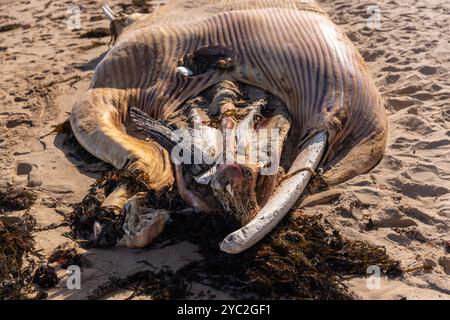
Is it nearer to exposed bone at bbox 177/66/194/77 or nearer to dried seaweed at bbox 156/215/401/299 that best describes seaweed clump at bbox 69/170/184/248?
dried seaweed at bbox 156/215/401/299

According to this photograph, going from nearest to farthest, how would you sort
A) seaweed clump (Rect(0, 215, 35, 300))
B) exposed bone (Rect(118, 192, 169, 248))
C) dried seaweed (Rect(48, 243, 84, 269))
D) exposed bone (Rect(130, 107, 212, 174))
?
seaweed clump (Rect(0, 215, 35, 300)) < dried seaweed (Rect(48, 243, 84, 269)) < exposed bone (Rect(118, 192, 169, 248)) < exposed bone (Rect(130, 107, 212, 174))

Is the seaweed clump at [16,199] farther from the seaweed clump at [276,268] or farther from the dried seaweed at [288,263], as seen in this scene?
the dried seaweed at [288,263]

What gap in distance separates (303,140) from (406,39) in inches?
125

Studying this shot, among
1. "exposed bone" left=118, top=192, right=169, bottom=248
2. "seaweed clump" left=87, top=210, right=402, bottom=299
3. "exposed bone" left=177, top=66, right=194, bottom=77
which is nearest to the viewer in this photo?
"seaweed clump" left=87, top=210, right=402, bottom=299

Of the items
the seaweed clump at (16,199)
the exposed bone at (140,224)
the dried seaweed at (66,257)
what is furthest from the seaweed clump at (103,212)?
the seaweed clump at (16,199)

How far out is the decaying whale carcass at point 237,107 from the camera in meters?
5.15

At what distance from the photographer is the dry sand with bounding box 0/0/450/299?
489 centimetres

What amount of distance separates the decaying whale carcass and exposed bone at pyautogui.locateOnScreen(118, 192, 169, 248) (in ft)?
0.04

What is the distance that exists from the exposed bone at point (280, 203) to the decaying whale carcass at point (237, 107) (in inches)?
0.5

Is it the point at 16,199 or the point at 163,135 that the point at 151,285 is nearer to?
the point at 163,135

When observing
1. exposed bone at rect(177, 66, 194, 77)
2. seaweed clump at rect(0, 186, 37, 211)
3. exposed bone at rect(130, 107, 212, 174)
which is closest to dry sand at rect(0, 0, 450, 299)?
seaweed clump at rect(0, 186, 37, 211)

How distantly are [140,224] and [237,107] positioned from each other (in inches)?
68.2

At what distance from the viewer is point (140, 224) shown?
16.5ft
